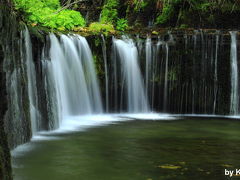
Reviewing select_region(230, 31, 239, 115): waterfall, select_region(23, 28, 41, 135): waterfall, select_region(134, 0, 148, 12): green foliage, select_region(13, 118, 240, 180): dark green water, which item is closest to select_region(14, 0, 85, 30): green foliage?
select_region(134, 0, 148, 12): green foliage

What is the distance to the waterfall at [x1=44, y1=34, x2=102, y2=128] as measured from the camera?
13.0m

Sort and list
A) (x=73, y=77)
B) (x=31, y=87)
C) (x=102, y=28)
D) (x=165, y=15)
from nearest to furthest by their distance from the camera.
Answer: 1. (x=31, y=87)
2. (x=73, y=77)
3. (x=102, y=28)
4. (x=165, y=15)

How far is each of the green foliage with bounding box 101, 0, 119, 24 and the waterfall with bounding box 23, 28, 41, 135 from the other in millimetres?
9065

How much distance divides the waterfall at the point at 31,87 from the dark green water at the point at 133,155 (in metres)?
0.81

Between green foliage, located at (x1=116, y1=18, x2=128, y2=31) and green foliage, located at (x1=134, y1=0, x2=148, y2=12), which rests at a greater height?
green foliage, located at (x1=134, y1=0, x2=148, y2=12)

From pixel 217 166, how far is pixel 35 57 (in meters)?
5.88

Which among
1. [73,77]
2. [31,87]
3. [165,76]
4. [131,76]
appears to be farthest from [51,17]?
[31,87]

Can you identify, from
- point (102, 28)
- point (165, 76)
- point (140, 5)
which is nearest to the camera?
point (165, 76)

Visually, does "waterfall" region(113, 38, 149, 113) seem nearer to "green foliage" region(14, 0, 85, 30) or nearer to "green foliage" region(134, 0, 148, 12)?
"green foliage" region(14, 0, 85, 30)

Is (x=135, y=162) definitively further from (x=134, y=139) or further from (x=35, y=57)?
(x=35, y=57)

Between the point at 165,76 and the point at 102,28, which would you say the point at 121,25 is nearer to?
the point at 102,28

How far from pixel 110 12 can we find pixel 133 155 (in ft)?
41.8

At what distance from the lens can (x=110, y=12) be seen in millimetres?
19641

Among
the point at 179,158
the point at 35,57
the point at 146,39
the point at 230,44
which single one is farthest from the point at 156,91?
the point at 179,158
